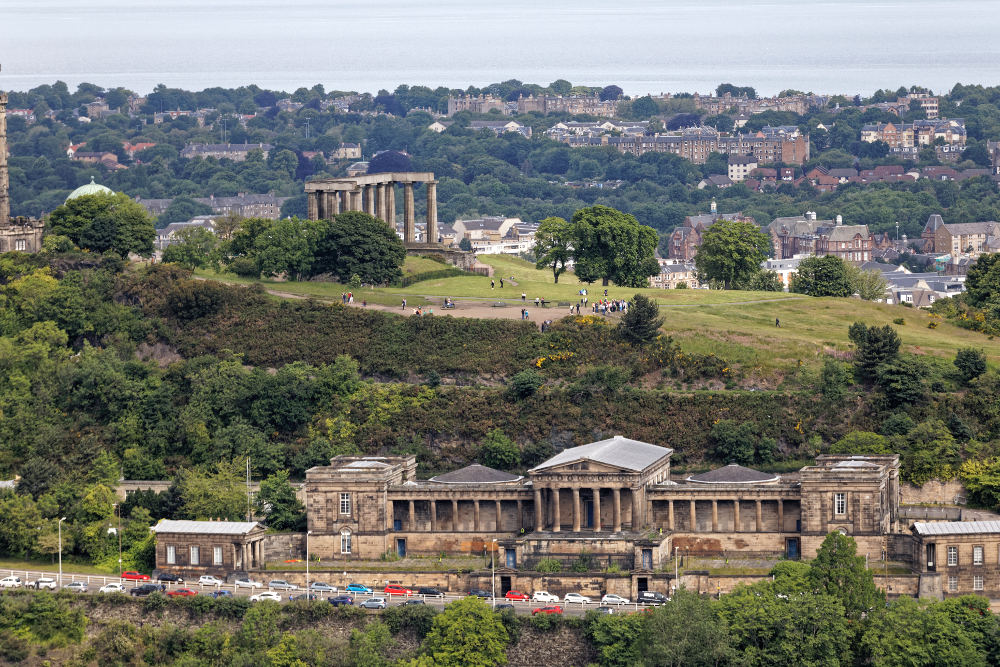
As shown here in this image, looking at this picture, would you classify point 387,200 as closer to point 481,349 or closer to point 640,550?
point 481,349

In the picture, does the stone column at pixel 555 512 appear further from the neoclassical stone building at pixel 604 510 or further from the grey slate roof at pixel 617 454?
the grey slate roof at pixel 617 454

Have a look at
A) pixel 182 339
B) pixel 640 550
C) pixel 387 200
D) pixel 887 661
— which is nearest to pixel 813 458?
pixel 640 550

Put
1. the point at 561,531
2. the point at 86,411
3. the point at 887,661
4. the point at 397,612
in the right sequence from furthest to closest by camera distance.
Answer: the point at 86,411
the point at 561,531
the point at 397,612
the point at 887,661

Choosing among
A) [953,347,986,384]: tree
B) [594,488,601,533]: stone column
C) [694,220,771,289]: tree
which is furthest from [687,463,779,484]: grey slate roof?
[694,220,771,289]: tree

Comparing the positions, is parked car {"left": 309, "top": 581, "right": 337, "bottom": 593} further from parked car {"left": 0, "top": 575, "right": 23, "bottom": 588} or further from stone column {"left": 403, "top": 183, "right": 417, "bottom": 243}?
stone column {"left": 403, "top": 183, "right": 417, "bottom": 243}

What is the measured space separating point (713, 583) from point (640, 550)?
4.24 meters

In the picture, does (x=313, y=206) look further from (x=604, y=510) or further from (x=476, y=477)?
(x=604, y=510)

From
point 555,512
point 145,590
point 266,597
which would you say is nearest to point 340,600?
point 266,597

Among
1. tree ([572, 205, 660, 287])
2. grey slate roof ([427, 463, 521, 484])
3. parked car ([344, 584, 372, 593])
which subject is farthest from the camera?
tree ([572, 205, 660, 287])

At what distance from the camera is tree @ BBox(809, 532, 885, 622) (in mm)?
92750

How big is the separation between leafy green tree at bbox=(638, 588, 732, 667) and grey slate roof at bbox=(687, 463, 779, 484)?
1364 centimetres

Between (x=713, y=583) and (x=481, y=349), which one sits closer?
(x=713, y=583)

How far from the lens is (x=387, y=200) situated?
156 meters

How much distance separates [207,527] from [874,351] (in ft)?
123
